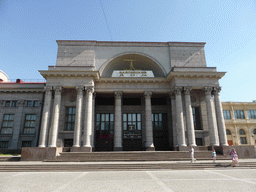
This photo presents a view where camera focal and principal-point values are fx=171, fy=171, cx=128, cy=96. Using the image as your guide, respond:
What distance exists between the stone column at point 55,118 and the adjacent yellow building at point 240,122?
123ft

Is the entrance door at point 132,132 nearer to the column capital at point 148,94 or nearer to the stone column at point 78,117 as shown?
the column capital at point 148,94

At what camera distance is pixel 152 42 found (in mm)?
34062

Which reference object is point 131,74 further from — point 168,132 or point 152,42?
point 168,132

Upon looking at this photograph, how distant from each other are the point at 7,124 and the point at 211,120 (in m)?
38.4

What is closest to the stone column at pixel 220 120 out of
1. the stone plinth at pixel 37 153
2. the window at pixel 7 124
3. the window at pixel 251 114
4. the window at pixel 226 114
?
the window at pixel 226 114

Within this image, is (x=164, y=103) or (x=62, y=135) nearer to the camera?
(x=62, y=135)

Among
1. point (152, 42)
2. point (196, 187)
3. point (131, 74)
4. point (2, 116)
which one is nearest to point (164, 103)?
point (131, 74)

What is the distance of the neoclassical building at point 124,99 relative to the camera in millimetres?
27906

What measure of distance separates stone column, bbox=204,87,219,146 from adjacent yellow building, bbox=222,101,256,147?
53.2 ft

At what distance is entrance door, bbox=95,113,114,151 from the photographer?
32750mm

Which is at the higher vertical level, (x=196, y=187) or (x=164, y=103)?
(x=164, y=103)

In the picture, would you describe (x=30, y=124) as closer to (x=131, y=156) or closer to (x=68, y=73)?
(x=68, y=73)

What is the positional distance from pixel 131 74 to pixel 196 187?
967 inches

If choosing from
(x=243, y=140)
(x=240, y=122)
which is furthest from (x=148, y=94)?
(x=243, y=140)
